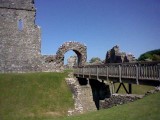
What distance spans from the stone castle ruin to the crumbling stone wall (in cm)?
425

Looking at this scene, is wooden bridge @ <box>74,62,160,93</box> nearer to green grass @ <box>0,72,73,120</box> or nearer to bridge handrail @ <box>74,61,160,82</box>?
bridge handrail @ <box>74,61,160,82</box>

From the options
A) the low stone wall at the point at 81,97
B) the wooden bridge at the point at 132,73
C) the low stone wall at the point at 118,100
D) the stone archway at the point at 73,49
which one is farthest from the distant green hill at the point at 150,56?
the low stone wall at the point at 118,100

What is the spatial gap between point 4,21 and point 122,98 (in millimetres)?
24070

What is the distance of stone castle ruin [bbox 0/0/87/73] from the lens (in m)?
34.0

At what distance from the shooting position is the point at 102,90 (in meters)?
27.0

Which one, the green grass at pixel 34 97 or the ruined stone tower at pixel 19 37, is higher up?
the ruined stone tower at pixel 19 37

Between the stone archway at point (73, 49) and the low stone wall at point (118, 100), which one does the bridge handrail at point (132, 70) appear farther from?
the stone archway at point (73, 49)

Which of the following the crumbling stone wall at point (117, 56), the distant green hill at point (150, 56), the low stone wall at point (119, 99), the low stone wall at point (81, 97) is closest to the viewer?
the low stone wall at point (119, 99)

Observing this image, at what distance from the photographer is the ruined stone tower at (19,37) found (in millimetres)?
34094

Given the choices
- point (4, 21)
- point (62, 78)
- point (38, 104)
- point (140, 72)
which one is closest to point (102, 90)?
point (62, 78)

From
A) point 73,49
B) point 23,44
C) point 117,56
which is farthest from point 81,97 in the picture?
point 23,44

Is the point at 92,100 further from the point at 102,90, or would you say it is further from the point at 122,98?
the point at 122,98

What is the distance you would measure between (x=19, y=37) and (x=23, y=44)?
111cm

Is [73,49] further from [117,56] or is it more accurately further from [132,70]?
[132,70]
